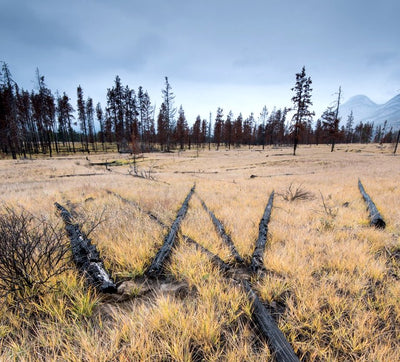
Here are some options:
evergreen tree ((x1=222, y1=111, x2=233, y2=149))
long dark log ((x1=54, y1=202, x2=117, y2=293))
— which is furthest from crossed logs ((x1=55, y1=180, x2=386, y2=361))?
evergreen tree ((x1=222, y1=111, x2=233, y2=149))

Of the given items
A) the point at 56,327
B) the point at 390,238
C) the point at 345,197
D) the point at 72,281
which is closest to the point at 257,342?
the point at 56,327

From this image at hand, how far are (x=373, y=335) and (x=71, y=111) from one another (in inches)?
2447

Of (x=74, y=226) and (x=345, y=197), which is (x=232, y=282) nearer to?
(x=74, y=226)

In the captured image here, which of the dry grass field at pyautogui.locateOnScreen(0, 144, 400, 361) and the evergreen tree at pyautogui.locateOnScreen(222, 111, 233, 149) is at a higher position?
the evergreen tree at pyautogui.locateOnScreen(222, 111, 233, 149)

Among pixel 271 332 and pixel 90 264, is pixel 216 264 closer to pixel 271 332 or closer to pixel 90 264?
pixel 271 332

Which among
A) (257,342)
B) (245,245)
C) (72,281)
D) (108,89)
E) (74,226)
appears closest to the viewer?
(257,342)

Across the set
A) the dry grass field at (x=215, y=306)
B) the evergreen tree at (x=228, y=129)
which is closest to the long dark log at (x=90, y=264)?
the dry grass field at (x=215, y=306)

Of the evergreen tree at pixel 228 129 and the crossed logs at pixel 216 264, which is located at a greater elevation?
the evergreen tree at pixel 228 129

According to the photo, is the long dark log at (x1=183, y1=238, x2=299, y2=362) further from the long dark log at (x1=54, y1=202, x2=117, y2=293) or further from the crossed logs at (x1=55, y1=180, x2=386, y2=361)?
the long dark log at (x1=54, y1=202, x2=117, y2=293)

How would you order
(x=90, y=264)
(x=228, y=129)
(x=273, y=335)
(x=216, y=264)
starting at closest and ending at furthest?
(x=273, y=335), (x=90, y=264), (x=216, y=264), (x=228, y=129)

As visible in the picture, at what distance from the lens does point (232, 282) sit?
216cm

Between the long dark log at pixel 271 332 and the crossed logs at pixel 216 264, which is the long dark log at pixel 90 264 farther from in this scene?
the long dark log at pixel 271 332

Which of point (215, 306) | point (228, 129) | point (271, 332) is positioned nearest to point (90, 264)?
→ point (215, 306)

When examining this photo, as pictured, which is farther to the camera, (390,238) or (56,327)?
(390,238)
